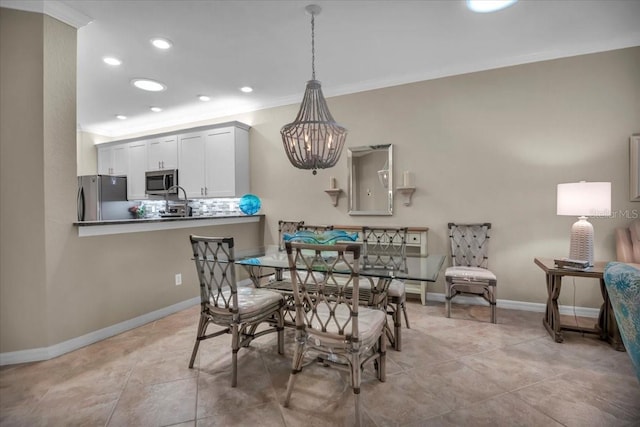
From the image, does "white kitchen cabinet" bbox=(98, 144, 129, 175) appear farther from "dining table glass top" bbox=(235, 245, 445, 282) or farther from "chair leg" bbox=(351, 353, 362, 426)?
"chair leg" bbox=(351, 353, 362, 426)

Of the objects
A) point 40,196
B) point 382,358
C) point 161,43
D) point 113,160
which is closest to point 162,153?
point 113,160

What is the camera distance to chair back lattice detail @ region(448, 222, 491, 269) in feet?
11.0

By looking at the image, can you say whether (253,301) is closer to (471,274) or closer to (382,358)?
(382,358)

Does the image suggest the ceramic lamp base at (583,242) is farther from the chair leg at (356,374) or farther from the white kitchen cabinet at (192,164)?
the white kitchen cabinet at (192,164)

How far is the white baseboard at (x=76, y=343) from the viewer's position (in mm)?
2244

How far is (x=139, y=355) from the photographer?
235 centimetres

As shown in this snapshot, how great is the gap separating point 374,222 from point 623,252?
237 centimetres

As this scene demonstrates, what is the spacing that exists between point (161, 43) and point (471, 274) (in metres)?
3.72

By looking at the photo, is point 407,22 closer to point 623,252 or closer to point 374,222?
point 374,222

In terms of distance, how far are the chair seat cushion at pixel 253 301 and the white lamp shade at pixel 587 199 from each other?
250cm

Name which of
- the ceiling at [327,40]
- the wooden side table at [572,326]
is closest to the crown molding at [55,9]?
the ceiling at [327,40]

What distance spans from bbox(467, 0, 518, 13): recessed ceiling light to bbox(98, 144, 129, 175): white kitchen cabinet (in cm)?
570

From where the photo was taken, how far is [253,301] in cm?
214

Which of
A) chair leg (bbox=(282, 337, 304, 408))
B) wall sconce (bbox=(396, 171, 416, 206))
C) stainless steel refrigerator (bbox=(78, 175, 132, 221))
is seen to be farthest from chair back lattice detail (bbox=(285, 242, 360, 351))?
stainless steel refrigerator (bbox=(78, 175, 132, 221))
